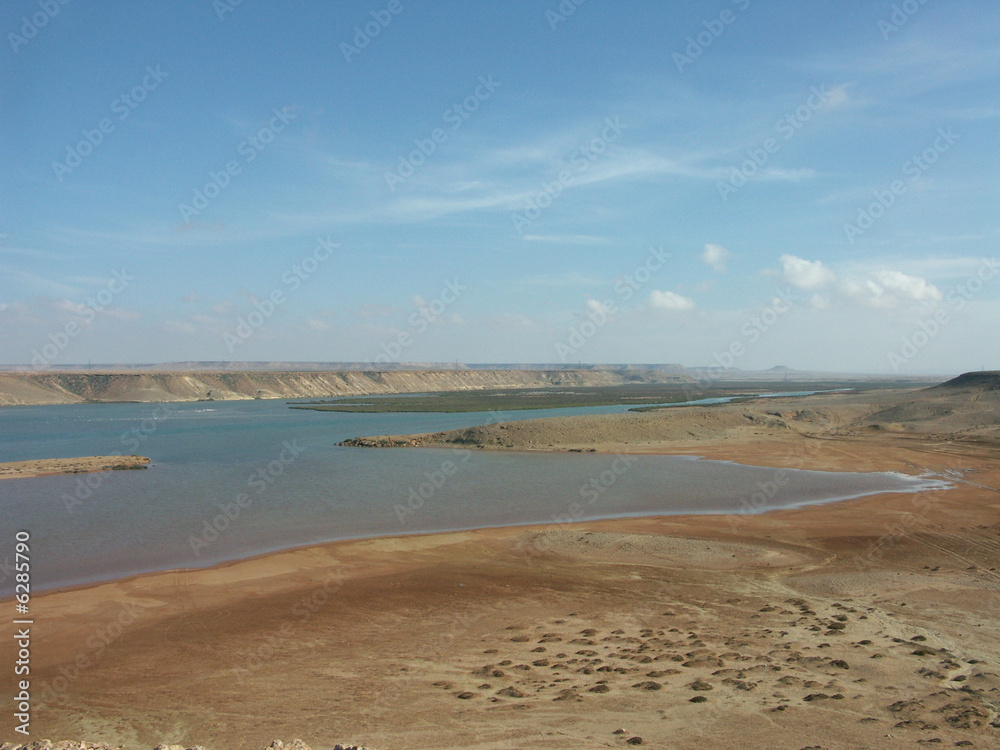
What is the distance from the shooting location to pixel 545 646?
39.8 feet

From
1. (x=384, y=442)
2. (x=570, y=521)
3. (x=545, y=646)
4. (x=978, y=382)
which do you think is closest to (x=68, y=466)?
(x=384, y=442)

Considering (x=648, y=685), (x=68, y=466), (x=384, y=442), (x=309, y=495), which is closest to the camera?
(x=648, y=685)

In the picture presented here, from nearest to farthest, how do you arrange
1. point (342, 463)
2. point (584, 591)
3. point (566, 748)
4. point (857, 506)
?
point (566, 748) → point (584, 591) → point (857, 506) → point (342, 463)

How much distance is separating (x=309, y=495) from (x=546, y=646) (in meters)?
20.0

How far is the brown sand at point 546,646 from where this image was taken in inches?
358

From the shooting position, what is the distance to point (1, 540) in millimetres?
21203

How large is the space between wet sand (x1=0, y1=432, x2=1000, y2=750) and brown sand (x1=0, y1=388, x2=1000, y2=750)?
0.18 ft

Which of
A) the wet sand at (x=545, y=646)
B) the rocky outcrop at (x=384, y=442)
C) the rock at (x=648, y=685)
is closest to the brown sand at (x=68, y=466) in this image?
the rocky outcrop at (x=384, y=442)

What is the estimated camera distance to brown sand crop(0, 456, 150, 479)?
3421 centimetres

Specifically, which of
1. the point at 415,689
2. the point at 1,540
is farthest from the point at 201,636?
the point at 1,540

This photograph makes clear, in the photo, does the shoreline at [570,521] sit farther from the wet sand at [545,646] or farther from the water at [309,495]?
the wet sand at [545,646]

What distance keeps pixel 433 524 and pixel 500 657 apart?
12662 millimetres

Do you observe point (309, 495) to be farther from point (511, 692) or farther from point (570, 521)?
point (511, 692)

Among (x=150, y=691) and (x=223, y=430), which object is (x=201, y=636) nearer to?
(x=150, y=691)
